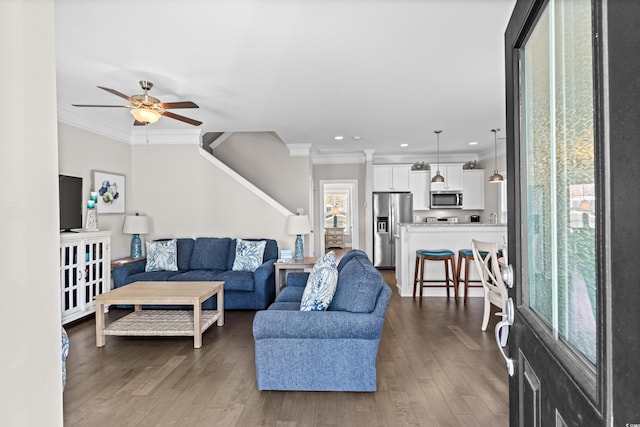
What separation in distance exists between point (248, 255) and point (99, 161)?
7.77 ft

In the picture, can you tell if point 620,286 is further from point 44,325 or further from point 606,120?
point 44,325

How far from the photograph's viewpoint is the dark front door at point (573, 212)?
59 centimetres

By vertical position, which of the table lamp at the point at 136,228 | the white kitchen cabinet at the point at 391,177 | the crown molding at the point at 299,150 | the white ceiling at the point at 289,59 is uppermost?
the white ceiling at the point at 289,59

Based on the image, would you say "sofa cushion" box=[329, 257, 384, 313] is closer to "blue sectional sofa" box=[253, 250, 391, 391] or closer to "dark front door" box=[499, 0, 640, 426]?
"blue sectional sofa" box=[253, 250, 391, 391]

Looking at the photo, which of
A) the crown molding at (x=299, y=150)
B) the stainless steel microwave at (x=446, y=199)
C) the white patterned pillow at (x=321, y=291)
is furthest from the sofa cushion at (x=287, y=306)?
the stainless steel microwave at (x=446, y=199)

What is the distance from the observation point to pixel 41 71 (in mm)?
822

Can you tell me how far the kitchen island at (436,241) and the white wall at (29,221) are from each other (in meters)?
5.19

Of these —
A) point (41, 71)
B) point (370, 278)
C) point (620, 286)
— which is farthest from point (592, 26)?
point (370, 278)

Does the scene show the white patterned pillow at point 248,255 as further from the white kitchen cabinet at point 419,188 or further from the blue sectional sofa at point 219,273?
the white kitchen cabinet at point 419,188

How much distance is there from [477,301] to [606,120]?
204 inches

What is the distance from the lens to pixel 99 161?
5.20 meters

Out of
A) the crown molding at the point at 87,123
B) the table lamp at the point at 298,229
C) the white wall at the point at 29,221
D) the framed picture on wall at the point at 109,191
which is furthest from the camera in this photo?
the table lamp at the point at 298,229

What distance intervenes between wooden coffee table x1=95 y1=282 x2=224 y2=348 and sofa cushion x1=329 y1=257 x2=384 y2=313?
148 centimetres

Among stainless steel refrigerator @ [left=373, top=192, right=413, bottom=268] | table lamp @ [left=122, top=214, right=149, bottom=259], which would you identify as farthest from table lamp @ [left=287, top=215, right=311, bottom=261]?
stainless steel refrigerator @ [left=373, top=192, right=413, bottom=268]
